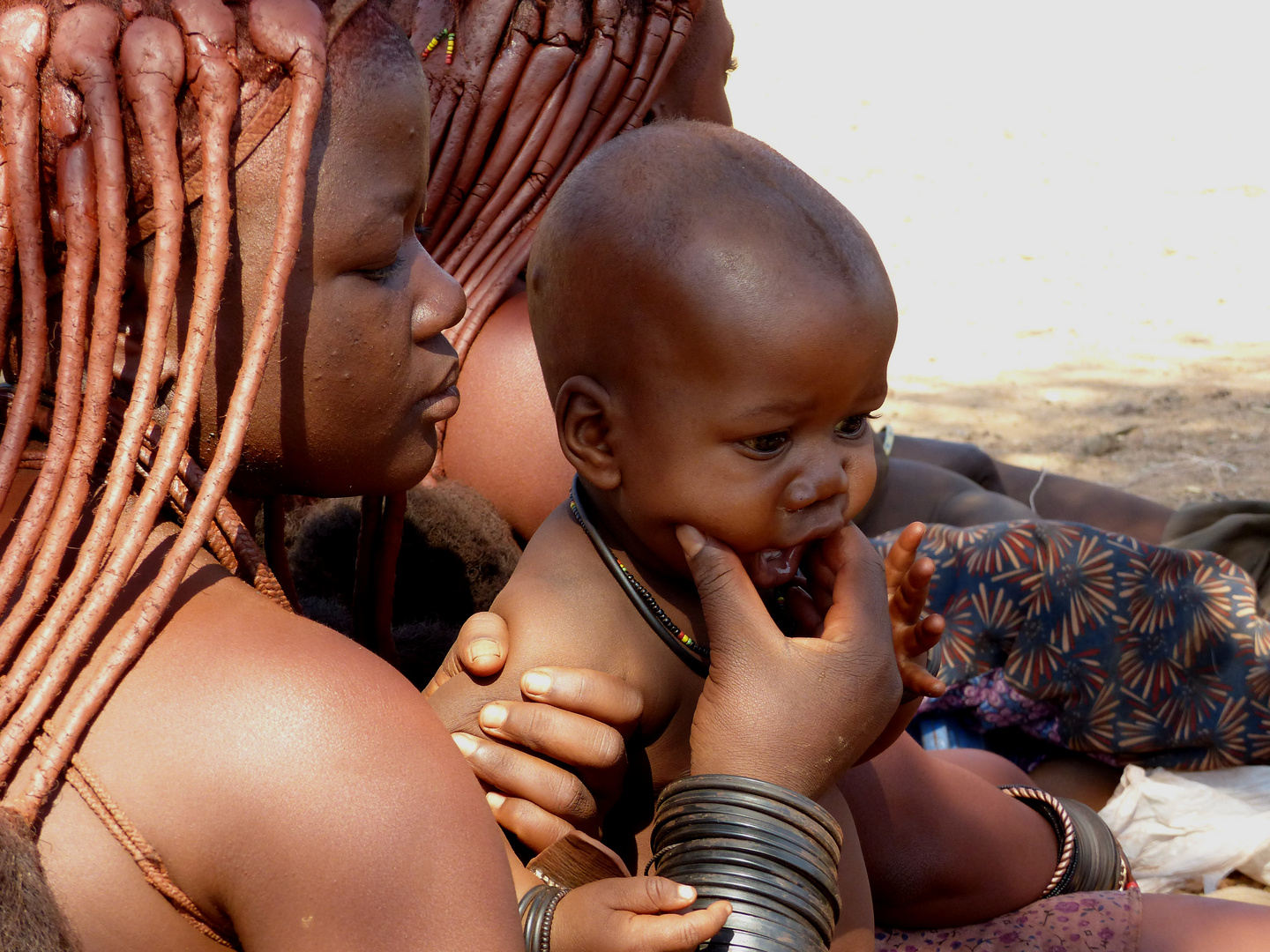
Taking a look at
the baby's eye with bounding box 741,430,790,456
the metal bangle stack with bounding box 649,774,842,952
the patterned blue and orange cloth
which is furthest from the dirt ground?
the metal bangle stack with bounding box 649,774,842,952

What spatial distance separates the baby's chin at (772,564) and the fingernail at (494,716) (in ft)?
1.29

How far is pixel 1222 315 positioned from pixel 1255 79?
388 centimetres

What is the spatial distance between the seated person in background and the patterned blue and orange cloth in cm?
126

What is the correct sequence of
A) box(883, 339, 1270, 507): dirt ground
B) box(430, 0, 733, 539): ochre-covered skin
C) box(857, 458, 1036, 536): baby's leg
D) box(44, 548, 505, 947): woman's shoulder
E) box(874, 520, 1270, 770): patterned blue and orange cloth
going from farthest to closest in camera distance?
box(883, 339, 1270, 507): dirt ground, box(857, 458, 1036, 536): baby's leg, box(874, 520, 1270, 770): patterned blue and orange cloth, box(430, 0, 733, 539): ochre-covered skin, box(44, 548, 505, 947): woman's shoulder

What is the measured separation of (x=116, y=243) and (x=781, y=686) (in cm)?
95

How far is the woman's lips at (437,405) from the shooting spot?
172 cm

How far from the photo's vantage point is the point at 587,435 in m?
1.89

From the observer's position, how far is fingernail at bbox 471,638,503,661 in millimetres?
1765

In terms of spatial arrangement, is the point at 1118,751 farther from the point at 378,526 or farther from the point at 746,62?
the point at 746,62

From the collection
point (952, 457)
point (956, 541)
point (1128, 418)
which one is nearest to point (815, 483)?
point (956, 541)

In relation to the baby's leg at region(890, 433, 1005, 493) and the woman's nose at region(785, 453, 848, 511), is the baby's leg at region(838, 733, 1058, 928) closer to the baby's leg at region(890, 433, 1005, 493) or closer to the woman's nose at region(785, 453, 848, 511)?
the woman's nose at region(785, 453, 848, 511)

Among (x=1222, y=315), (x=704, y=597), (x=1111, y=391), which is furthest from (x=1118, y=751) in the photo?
(x=1222, y=315)

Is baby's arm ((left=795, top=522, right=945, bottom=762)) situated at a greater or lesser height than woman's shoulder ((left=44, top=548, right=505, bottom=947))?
lesser

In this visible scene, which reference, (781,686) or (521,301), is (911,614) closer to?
(781,686)
